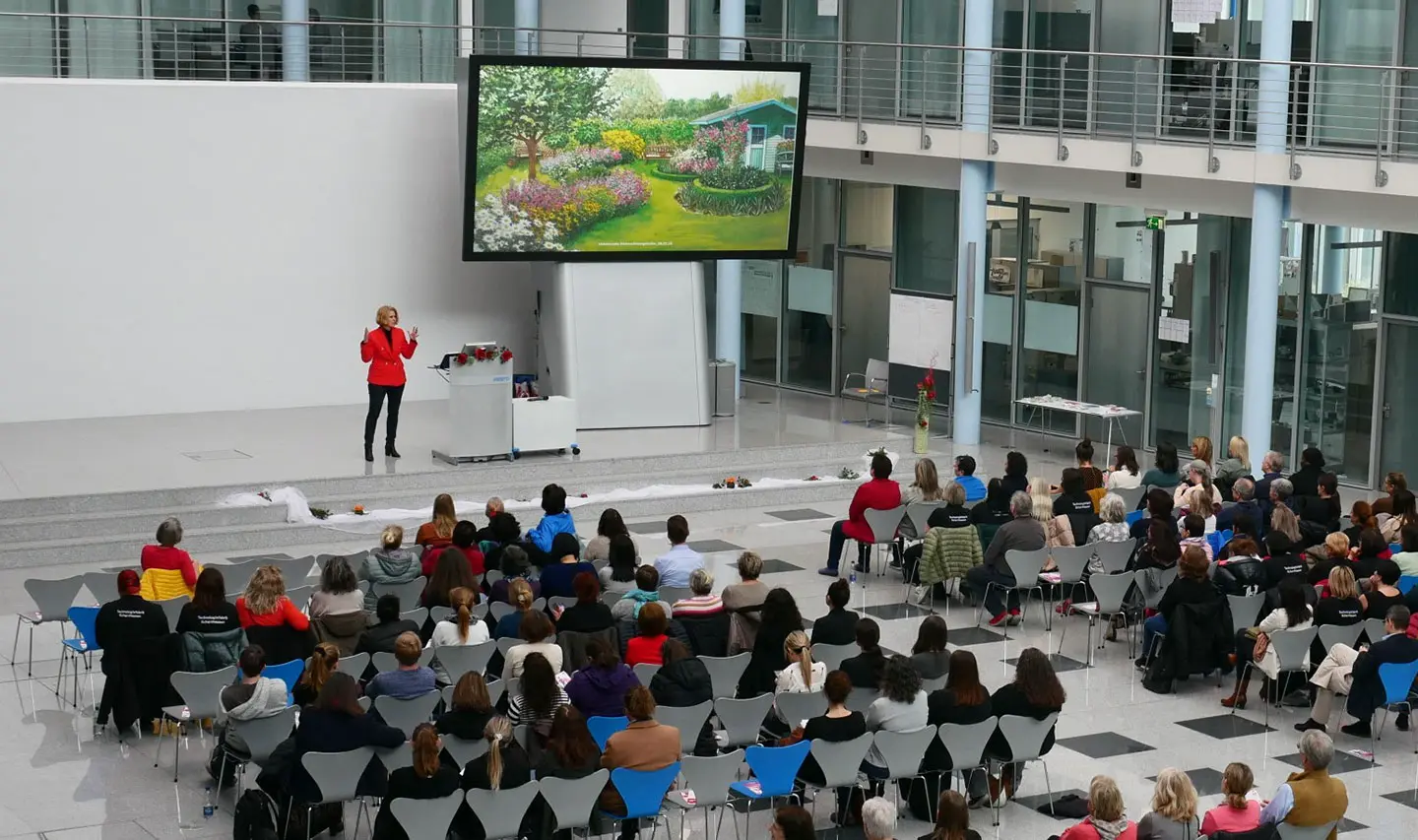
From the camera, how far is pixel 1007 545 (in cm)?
1346

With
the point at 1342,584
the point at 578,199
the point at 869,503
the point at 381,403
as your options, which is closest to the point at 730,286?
the point at 578,199

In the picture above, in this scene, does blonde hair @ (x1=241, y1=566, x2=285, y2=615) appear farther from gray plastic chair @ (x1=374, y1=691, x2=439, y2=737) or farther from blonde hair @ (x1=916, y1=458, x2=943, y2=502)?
blonde hair @ (x1=916, y1=458, x2=943, y2=502)

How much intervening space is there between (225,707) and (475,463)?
8716 millimetres

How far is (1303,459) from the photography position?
14.8 metres

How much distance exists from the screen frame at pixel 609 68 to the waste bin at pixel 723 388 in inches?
60.1

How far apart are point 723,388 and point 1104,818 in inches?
550

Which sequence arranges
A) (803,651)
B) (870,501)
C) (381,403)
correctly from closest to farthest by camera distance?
(803,651) → (870,501) → (381,403)

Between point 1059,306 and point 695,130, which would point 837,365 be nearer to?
point 1059,306

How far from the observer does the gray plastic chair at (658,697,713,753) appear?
31.6 feet

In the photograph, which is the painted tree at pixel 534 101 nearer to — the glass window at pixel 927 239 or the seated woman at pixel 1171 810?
the glass window at pixel 927 239

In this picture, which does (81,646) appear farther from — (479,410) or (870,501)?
(479,410)

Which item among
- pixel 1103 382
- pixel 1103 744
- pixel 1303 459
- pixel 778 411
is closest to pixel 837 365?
pixel 778 411

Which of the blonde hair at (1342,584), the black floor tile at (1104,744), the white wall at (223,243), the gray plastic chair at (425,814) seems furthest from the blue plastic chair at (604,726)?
the white wall at (223,243)

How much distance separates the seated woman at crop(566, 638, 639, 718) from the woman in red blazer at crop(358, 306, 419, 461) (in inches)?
323
